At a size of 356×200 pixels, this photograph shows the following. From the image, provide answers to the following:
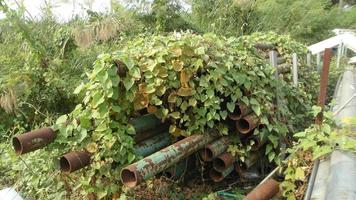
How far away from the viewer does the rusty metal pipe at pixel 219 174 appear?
3.66m

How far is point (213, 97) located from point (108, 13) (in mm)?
5649

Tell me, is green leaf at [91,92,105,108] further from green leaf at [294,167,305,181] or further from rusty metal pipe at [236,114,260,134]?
green leaf at [294,167,305,181]

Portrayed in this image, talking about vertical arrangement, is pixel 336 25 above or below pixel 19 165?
above

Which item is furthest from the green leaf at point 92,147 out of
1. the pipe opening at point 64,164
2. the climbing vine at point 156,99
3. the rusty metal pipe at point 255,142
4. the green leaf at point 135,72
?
the rusty metal pipe at point 255,142

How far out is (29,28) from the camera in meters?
6.12

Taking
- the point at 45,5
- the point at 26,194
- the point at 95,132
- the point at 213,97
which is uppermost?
the point at 45,5

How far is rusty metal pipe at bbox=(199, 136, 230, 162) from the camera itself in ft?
11.5

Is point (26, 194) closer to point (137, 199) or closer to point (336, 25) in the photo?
point (137, 199)

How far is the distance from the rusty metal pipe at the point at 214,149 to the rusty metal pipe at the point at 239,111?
0.23 m

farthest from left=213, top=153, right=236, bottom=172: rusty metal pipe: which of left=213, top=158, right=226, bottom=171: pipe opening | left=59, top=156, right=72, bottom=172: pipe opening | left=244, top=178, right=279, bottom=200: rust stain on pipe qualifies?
left=59, top=156, right=72, bottom=172: pipe opening

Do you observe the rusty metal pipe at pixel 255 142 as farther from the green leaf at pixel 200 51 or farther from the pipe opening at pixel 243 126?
the green leaf at pixel 200 51

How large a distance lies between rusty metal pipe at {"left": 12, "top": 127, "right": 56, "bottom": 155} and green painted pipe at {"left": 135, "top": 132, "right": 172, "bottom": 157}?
746 millimetres

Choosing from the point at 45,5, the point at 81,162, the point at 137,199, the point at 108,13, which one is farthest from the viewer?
the point at 108,13

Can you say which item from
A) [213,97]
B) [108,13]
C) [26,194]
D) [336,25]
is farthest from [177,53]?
[336,25]
